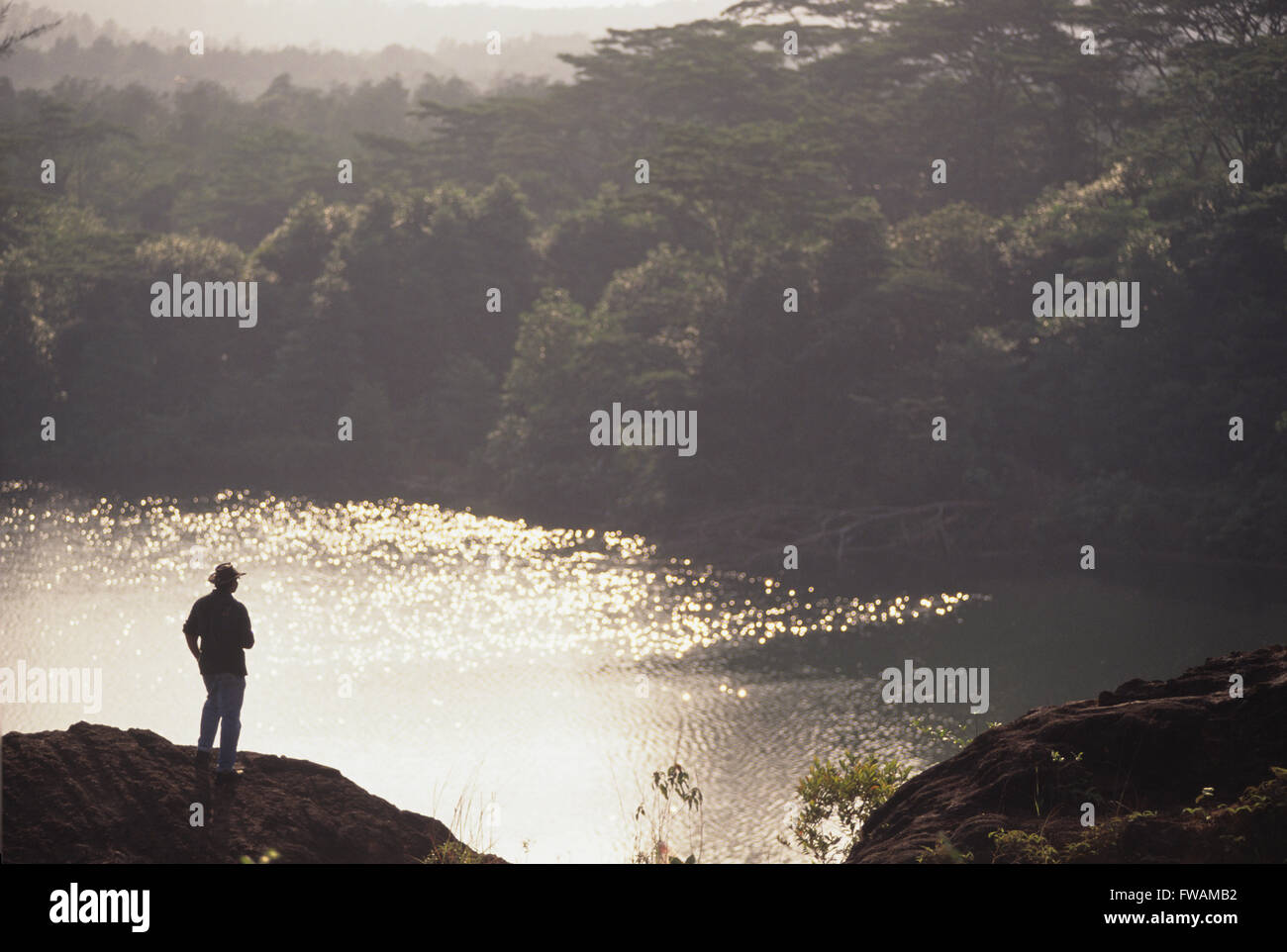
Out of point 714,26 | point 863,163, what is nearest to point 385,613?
point 863,163

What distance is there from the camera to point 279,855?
43.4 ft

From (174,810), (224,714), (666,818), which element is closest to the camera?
(174,810)

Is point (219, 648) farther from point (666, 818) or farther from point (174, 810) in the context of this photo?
point (666, 818)

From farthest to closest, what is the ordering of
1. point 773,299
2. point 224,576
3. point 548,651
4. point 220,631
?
point 773,299 < point 548,651 < point 224,576 < point 220,631

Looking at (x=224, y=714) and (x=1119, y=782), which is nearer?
(x=1119, y=782)

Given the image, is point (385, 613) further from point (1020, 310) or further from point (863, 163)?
point (863, 163)

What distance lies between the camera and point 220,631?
14680mm

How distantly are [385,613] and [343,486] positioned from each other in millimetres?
19306

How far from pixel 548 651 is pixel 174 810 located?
24.8 meters

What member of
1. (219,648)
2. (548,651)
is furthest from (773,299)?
(219,648)

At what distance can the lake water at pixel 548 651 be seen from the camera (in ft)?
95.3

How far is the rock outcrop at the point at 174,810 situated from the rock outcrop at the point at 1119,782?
4.21 metres

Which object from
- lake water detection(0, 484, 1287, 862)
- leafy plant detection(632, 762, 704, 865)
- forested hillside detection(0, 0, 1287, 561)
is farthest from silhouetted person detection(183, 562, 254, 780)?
forested hillside detection(0, 0, 1287, 561)

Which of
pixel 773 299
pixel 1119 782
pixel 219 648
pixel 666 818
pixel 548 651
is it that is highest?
pixel 773 299
